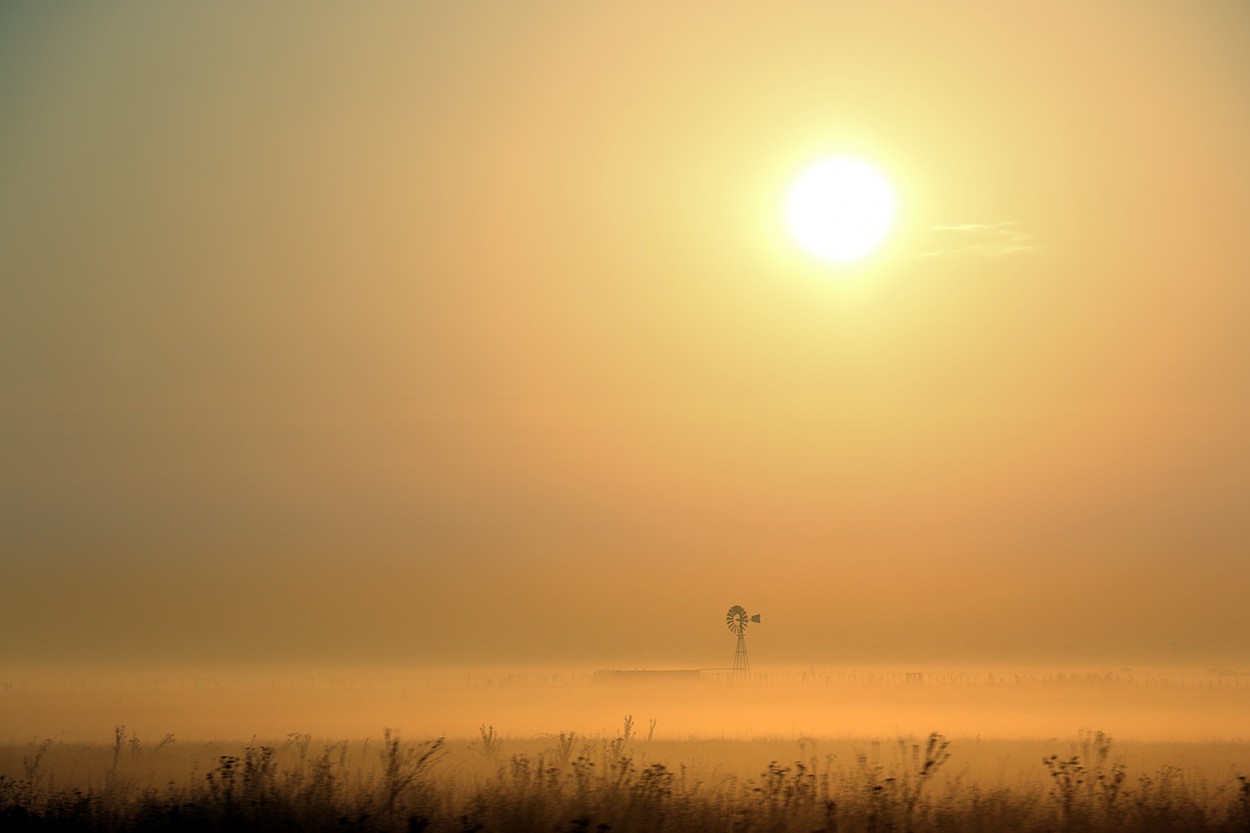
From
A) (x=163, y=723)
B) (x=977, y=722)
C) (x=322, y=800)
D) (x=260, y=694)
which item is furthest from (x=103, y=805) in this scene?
(x=260, y=694)

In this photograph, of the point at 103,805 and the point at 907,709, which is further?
the point at 907,709

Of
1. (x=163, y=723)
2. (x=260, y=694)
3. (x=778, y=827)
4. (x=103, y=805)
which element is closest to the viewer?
(x=778, y=827)

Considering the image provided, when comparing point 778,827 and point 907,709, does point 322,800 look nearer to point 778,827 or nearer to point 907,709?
point 778,827

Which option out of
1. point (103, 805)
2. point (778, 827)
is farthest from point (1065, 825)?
point (103, 805)

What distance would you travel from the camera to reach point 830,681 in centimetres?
12738

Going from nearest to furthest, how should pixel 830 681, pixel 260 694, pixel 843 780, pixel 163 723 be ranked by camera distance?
1. pixel 843 780
2. pixel 163 723
3. pixel 260 694
4. pixel 830 681

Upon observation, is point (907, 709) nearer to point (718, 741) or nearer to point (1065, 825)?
point (718, 741)

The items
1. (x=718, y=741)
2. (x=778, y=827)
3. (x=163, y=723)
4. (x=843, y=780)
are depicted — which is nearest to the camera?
(x=778, y=827)

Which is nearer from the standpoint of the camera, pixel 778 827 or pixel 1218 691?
pixel 778 827

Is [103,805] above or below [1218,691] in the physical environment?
below

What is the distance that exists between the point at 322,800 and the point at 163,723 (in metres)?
39.2

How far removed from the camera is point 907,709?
71.4 m

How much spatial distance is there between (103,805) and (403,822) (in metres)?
3.57

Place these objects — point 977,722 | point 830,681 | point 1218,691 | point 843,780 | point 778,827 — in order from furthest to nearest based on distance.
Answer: point 830,681
point 1218,691
point 977,722
point 843,780
point 778,827
